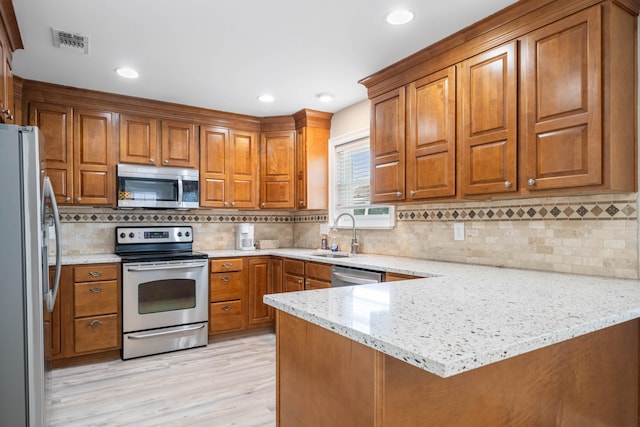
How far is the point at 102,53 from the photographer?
2734 millimetres

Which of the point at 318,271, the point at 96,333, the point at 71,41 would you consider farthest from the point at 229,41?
the point at 96,333

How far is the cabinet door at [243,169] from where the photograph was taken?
4.28 m

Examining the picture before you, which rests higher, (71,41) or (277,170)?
(71,41)

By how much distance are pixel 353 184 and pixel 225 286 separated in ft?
5.50

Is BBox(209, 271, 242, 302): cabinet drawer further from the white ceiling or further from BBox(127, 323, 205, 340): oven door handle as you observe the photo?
the white ceiling

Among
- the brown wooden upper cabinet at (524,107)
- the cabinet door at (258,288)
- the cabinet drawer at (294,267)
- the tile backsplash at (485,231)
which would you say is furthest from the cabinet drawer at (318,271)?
the brown wooden upper cabinet at (524,107)

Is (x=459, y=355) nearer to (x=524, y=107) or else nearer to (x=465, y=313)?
(x=465, y=313)

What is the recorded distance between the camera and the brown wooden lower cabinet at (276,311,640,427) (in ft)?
3.34

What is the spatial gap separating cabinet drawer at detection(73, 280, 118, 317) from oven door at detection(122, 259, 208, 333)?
0.28 ft

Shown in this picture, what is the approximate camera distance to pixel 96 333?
3275 mm

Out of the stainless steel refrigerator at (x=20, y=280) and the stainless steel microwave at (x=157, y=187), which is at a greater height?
the stainless steel microwave at (x=157, y=187)

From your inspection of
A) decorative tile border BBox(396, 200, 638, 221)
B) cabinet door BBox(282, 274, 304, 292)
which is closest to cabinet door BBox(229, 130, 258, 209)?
cabinet door BBox(282, 274, 304, 292)

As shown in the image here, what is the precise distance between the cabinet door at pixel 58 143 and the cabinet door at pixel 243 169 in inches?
58.6

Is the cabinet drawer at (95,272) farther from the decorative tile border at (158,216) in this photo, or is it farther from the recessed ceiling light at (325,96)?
the recessed ceiling light at (325,96)
